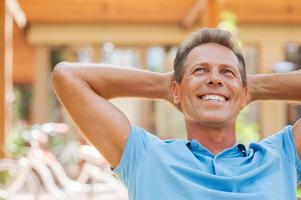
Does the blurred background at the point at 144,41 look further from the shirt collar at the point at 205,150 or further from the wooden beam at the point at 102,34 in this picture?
the shirt collar at the point at 205,150

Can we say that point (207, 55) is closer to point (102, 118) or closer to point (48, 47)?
point (102, 118)

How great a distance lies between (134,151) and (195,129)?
8.7 inches

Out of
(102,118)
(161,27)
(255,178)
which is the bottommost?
(255,178)

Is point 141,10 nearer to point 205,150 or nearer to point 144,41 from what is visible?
point 144,41

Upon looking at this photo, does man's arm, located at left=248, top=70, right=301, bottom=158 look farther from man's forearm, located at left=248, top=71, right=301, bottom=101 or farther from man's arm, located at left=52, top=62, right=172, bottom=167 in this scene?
man's arm, located at left=52, top=62, right=172, bottom=167

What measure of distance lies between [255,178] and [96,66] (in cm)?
61

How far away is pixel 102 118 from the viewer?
1940 mm

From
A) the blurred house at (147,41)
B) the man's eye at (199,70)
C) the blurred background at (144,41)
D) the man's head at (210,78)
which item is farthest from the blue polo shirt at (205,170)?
the blurred house at (147,41)

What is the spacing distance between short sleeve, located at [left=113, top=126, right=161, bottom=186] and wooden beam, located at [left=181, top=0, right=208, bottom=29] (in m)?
6.23

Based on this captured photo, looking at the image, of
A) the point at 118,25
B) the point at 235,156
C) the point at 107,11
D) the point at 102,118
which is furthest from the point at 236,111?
the point at 118,25

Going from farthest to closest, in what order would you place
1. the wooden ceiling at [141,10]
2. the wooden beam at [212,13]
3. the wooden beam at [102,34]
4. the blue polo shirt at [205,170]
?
the wooden beam at [102,34]
the wooden ceiling at [141,10]
the wooden beam at [212,13]
the blue polo shirt at [205,170]

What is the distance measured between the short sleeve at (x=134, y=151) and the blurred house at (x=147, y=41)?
24.1ft

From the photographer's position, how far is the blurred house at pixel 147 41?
954 cm

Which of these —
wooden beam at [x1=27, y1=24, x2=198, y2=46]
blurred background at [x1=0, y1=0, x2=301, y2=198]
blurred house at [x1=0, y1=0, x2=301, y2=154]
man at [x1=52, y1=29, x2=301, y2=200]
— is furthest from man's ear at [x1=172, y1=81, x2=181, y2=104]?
wooden beam at [x1=27, y1=24, x2=198, y2=46]
